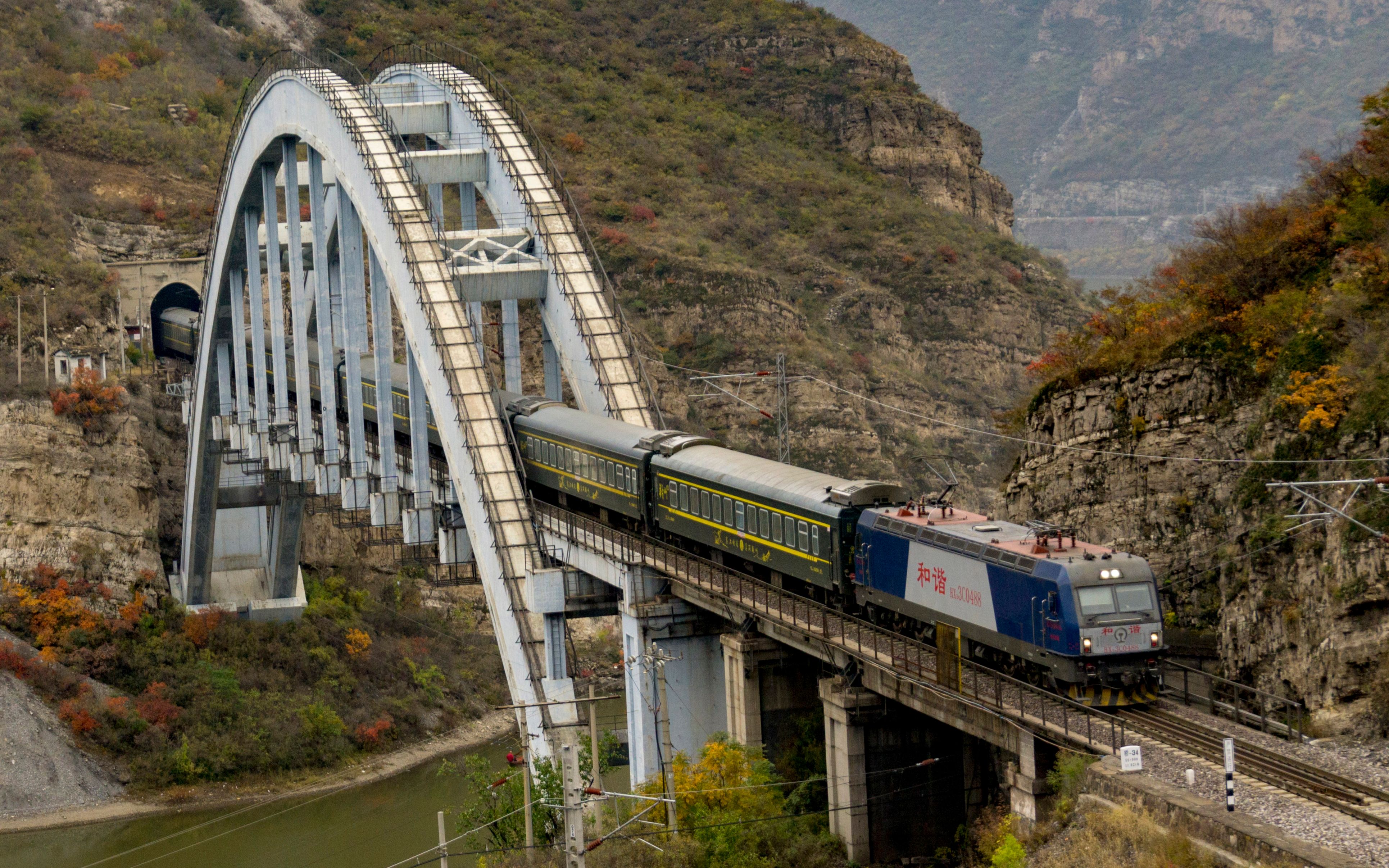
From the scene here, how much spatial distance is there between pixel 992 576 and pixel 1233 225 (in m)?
16.2

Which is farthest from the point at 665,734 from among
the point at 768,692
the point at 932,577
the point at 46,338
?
the point at 46,338

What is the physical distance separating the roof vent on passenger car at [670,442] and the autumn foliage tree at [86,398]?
Result: 30.4 metres

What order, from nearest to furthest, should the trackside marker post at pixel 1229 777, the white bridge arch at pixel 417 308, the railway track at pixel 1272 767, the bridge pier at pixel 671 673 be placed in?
the trackside marker post at pixel 1229 777, the railway track at pixel 1272 767, the bridge pier at pixel 671 673, the white bridge arch at pixel 417 308

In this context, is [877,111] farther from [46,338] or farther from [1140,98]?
[1140,98]

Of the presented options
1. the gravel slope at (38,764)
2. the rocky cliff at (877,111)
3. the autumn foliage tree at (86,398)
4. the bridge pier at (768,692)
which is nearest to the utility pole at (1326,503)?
the bridge pier at (768,692)

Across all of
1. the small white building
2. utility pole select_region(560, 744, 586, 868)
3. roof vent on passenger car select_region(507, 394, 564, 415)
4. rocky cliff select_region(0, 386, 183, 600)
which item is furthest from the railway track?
the small white building

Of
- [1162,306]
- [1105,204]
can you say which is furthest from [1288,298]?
[1105,204]

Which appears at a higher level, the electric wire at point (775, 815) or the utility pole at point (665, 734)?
the utility pole at point (665, 734)

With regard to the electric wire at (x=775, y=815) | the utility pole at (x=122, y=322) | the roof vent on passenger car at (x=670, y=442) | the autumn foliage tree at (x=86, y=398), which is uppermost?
the utility pole at (x=122, y=322)

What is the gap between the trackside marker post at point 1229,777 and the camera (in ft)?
60.5

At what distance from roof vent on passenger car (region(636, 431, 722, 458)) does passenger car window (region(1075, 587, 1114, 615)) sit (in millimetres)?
11768

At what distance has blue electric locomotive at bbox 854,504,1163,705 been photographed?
22594mm

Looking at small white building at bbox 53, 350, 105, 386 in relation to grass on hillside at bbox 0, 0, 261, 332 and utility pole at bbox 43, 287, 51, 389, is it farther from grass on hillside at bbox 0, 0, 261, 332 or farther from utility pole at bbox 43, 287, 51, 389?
grass on hillside at bbox 0, 0, 261, 332

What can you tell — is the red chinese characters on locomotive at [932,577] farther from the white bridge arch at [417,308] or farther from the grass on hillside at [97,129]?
the grass on hillside at [97,129]
